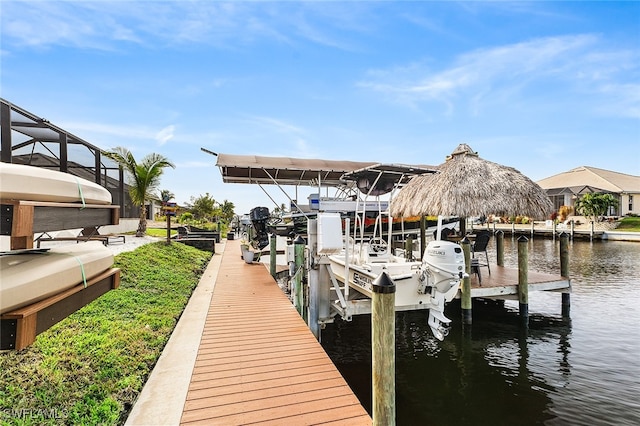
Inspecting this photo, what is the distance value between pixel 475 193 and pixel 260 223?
8076 millimetres

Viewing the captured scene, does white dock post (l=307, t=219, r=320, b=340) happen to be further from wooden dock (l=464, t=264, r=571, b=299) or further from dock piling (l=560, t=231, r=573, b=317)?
dock piling (l=560, t=231, r=573, b=317)

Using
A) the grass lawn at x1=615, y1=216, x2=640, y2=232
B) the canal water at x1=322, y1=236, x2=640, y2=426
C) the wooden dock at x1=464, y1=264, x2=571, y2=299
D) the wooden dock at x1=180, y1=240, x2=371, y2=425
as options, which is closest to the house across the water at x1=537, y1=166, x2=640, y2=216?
the grass lawn at x1=615, y1=216, x2=640, y2=232

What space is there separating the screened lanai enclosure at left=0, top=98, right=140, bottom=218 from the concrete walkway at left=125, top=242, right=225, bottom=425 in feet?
21.4

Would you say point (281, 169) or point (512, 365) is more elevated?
point (281, 169)

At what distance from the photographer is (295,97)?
12.6 metres

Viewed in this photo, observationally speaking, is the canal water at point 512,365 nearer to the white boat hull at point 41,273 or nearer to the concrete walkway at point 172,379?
the concrete walkway at point 172,379

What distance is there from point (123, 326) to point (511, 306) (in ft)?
31.8

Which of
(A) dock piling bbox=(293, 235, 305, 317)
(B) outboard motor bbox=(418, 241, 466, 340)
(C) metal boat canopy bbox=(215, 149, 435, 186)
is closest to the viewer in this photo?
(B) outboard motor bbox=(418, 241, 466, 340)

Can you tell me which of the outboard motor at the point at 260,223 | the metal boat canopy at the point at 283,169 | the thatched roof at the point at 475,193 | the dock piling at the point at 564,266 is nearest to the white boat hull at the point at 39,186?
the metal boat canopy at the point at 283,169

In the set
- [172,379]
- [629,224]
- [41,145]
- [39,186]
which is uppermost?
[41,145]

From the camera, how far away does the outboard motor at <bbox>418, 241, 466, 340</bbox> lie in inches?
201

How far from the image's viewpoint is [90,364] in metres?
3.56

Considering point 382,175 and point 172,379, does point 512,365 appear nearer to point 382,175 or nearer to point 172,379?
point 382,175

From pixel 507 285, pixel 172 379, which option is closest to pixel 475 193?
pixel 507 285
